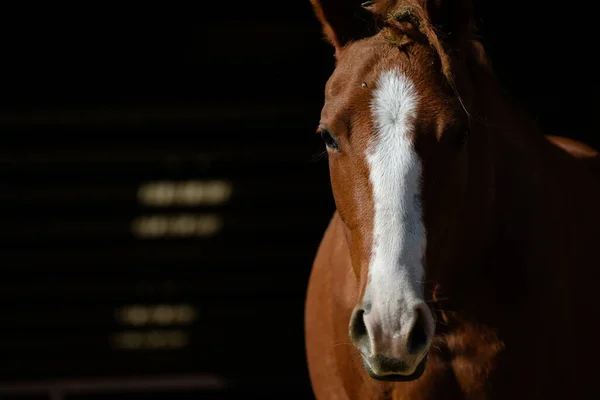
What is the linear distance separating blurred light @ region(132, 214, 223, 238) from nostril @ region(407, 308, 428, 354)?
386 centimetres

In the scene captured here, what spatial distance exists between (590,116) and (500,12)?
0.83 meters

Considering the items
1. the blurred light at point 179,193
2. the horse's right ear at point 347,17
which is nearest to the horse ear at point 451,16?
the horse's right ear at point 347,17

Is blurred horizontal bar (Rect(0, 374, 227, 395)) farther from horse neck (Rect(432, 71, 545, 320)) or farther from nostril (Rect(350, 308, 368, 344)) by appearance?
nostril (Rect(350, 308, 368, 344))

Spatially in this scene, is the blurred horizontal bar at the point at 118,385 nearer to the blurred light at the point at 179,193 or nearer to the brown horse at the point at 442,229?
the blurred light at the point at 179,193

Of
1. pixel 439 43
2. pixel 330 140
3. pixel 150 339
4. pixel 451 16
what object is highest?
pixel 451 16

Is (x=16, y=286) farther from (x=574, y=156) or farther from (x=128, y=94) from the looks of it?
(x=574, y=156)

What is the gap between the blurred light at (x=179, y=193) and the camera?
19.6 feet

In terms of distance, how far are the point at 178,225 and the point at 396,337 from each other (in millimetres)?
3969

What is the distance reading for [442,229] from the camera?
7.99 feet

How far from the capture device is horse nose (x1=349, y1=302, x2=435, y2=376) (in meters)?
2.17

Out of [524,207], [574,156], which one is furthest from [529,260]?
[574,156]

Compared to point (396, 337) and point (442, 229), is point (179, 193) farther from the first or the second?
point (396, 337)

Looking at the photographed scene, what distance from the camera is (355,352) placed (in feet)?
9.27

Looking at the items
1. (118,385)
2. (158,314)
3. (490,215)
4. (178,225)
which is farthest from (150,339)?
(490,215)
